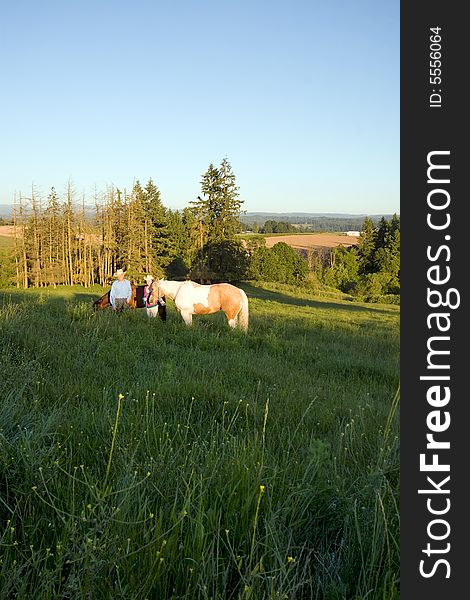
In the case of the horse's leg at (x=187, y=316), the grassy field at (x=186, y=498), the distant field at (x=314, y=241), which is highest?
the distant field at (x=314, y=241)

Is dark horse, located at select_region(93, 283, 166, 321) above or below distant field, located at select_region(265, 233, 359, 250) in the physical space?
below

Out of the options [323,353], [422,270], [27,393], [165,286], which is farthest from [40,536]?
[165,286]

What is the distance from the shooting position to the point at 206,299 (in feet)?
38.4

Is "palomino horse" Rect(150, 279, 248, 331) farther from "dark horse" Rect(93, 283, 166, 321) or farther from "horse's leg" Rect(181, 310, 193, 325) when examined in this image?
"dark horse" Rect(93, 283, 166, 321)

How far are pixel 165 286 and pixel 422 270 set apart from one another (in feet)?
35.7

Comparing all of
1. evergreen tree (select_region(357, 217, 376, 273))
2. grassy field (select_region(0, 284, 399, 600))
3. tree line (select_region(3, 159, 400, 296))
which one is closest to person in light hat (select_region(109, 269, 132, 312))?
grassy field (select_region(0, 284, 399, 600))

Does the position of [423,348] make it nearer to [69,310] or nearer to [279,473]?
[279,473]

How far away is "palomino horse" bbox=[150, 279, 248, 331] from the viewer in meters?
11.5

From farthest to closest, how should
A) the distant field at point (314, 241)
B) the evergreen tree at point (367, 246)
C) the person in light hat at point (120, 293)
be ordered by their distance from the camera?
1. the distant field at point (314, 241)
2. the evergreen tree at point (367, 246)
3. the person in light hat at point (120, 293)

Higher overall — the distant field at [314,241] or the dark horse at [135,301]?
the distant field at [314,241]

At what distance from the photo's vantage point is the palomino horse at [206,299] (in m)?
11.5

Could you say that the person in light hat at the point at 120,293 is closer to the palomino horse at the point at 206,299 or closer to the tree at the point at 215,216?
the palomino horse at the point at 206,299

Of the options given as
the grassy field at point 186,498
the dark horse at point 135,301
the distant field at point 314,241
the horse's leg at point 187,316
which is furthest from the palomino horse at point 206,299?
the distant field at point 314,241

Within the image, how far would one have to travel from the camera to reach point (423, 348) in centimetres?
136
